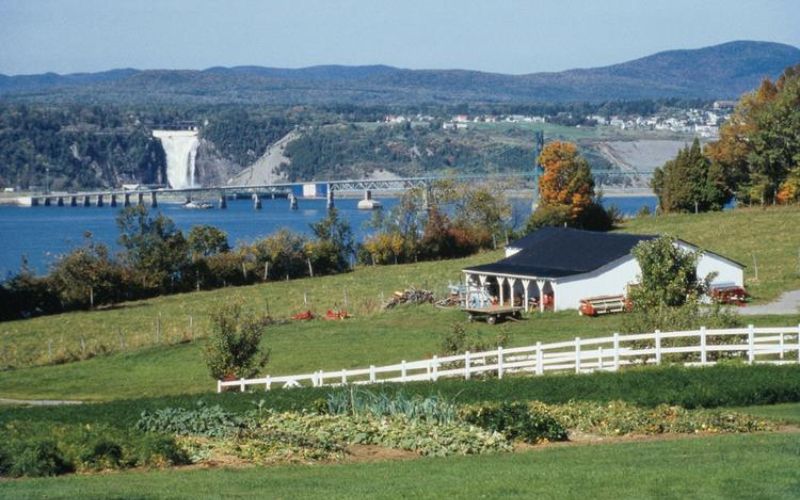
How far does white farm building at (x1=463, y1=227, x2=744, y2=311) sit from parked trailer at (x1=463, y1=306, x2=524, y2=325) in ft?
8.95

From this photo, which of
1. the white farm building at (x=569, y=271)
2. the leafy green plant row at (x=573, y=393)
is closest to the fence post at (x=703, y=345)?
the leafy green plant row at (x=573, y=393)

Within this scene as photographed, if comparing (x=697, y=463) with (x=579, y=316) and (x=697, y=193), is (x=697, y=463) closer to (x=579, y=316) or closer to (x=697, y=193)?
(x=579, y=316)

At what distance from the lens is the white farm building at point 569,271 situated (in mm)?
49938

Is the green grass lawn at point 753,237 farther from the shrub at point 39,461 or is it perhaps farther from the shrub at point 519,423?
the shrub at point 39,461

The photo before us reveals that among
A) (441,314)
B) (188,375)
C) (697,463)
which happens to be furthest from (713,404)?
(441,314)

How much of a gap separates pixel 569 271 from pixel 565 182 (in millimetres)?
34804

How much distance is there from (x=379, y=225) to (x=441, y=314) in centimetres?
3222

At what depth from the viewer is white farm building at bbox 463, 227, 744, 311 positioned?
1966 inches

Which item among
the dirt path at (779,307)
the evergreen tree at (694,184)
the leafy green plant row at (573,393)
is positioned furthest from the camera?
the evergreen tree at (694,184)

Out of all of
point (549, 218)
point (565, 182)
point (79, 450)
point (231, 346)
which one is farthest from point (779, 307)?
point (565, 182)

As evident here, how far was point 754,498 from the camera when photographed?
14.5 metres

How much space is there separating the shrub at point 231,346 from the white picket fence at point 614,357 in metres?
1.14

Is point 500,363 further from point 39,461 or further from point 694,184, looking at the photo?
point 694,184

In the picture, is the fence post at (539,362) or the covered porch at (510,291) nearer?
the fence post at (539,362)
